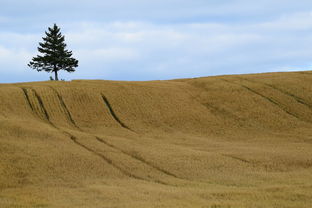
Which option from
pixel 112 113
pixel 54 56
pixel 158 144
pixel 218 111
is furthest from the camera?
pixel 54 56

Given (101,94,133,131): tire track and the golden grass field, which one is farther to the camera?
(101,94,133,131): tire track

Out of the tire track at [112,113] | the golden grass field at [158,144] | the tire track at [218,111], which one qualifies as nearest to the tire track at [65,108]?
the golden grass field at [158,144]

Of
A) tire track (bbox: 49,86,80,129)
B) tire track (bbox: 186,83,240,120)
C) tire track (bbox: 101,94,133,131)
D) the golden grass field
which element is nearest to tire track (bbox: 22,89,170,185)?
the golden grass field

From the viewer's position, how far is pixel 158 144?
27.8m

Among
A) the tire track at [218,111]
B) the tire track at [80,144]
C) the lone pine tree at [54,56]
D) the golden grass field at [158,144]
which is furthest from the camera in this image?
the lone pine tree at [54,56]

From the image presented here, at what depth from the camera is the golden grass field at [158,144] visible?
16.5 m

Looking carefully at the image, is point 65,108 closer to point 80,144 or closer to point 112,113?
point 112,113

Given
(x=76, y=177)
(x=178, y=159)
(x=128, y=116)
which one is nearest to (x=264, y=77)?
(x=128, y=116)

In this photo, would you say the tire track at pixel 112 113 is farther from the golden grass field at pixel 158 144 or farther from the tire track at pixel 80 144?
the tire track at pixel 80 144

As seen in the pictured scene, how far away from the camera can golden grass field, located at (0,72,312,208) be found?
1650cm

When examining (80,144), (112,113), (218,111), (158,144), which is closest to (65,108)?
(112,113)

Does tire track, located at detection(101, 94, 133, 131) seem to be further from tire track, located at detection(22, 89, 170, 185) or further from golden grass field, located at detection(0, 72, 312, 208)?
tire track, located at detection(22, 89, 170, 185)

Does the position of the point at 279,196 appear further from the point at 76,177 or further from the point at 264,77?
the point at 264,77

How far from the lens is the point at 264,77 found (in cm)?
5175
